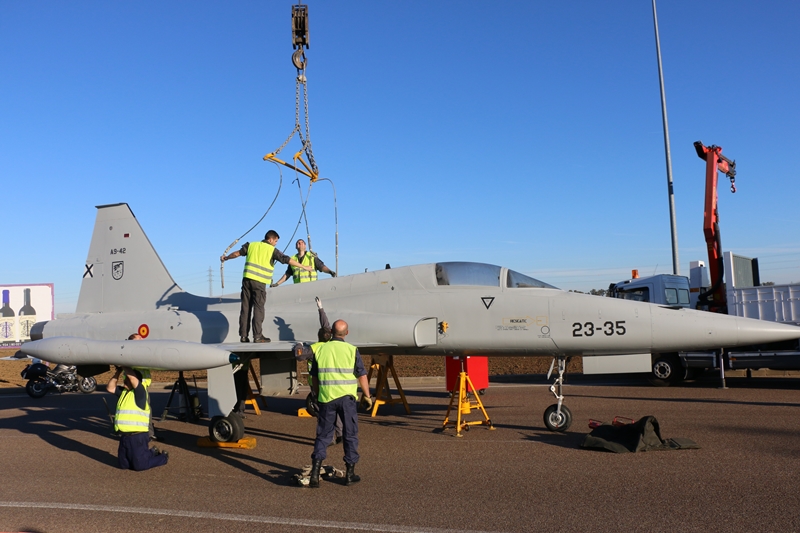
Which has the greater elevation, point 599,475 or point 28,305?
point 28,305

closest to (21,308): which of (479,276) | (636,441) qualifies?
(479,276)

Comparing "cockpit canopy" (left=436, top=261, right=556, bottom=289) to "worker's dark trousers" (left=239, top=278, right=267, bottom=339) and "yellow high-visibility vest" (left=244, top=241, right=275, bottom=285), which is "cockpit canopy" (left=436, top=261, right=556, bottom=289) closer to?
"yellow high-visibility vest" (left=244, top=241, right=275, bottom=285)

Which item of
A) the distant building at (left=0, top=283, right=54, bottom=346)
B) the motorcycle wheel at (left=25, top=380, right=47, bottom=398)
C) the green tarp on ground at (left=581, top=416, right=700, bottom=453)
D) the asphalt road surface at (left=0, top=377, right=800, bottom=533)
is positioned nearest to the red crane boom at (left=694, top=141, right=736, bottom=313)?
the asphalt road surface at (left=0, top=377, right=800, bottom=533)

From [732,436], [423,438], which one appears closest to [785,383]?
[732,436]

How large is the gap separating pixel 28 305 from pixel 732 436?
50824mm

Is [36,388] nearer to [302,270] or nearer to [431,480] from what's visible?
[302,270]

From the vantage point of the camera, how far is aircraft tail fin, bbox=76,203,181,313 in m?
12.4

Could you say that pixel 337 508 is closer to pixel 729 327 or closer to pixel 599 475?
pixel 599 475

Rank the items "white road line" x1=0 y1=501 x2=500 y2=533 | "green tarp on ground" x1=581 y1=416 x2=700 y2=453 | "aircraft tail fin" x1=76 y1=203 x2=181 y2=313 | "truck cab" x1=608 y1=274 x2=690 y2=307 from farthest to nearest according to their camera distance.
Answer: "truck cab" x1=608 y1=274 x2=690 y2=307
"aircraft tail fin" x1=76 y1=203 x2=181 y2=313
"green tarp on ground" x1=581 y1=416 x2=700 y2=453
"white road line" x1=0 y1=501 x2=500 y2=533

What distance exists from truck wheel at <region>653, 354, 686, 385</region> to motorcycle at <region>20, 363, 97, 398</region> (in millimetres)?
15152

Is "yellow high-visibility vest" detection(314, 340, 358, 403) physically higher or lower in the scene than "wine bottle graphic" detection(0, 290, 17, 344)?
lower

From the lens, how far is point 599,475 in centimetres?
668

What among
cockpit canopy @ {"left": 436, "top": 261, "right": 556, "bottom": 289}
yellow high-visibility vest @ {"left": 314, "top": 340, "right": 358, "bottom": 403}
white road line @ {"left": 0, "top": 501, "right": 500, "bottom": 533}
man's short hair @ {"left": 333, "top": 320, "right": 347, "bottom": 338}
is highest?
cockpit canopy @ {"left": 436, "top": 261, "right": 556, "bottom": 289}

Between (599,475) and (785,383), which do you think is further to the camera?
(785,383)
